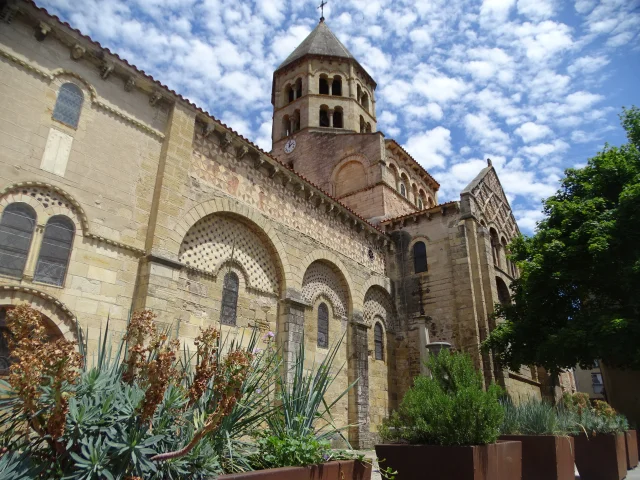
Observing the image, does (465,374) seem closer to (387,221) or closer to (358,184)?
(387,221)

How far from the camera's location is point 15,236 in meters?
7.30

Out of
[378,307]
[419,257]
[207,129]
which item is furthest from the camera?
[419,257]

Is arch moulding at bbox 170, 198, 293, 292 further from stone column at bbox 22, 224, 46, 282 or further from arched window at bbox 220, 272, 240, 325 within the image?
stone column at bbox 22, 224, 46, 282

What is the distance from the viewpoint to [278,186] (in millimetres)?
13062

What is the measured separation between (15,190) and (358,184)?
1598 centimetres

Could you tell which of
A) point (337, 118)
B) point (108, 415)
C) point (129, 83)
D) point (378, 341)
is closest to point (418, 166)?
point (337, 118)

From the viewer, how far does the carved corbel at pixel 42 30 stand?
26.9ft

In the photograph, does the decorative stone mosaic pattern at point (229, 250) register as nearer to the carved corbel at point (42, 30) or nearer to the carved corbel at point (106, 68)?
the carved corbel at point (106, 68)

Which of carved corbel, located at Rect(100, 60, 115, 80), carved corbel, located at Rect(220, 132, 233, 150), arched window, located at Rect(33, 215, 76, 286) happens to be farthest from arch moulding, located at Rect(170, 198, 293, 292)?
carved corbel, located at Rect(100, 60, 115, 80)

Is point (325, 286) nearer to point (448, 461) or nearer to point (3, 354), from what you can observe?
point (3, 354)

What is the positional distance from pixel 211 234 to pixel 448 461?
7.96m

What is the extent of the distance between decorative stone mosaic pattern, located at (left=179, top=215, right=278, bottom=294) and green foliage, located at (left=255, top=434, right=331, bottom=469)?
6273mm

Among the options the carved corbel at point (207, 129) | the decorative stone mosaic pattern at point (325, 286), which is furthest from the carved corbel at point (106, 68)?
the decorative stone mosaic pattern at point (325, 286)

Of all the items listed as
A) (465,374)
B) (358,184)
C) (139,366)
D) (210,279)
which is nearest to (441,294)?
(358,184)
